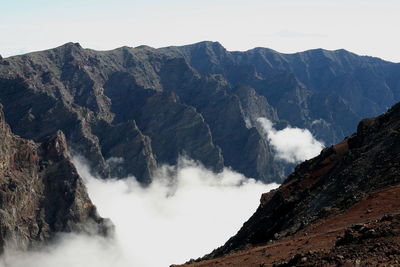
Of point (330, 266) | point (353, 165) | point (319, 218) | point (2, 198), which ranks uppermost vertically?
point (2, 198)

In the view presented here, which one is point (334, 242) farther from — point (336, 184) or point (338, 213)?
point (336, 184)

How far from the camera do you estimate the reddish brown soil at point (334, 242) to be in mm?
31620

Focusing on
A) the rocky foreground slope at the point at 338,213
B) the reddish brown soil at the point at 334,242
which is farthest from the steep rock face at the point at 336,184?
the reddish brown soil at the point at 334,242

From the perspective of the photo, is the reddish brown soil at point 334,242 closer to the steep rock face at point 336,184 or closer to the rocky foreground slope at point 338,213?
the rocky foreground slope at point 338,213

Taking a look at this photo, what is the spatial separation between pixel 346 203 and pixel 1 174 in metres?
159

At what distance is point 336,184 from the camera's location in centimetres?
6581

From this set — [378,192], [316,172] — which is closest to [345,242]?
[378,192]

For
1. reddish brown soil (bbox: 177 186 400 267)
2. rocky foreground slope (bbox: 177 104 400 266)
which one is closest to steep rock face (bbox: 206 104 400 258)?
rocky foreground slope (bbox: 177 104 400 266)

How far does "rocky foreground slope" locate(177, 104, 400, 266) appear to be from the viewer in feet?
112

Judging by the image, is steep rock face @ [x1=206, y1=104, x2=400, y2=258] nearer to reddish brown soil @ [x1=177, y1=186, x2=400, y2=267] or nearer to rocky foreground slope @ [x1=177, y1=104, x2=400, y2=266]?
rocky foreground slope @ [x1=177, y1=104, x2=400, y2=266]

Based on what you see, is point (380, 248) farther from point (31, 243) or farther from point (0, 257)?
point (31, 243)

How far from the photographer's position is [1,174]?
18650 centimetres

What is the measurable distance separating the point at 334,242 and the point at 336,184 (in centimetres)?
2729

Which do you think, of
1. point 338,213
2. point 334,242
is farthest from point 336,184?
point 334,242
